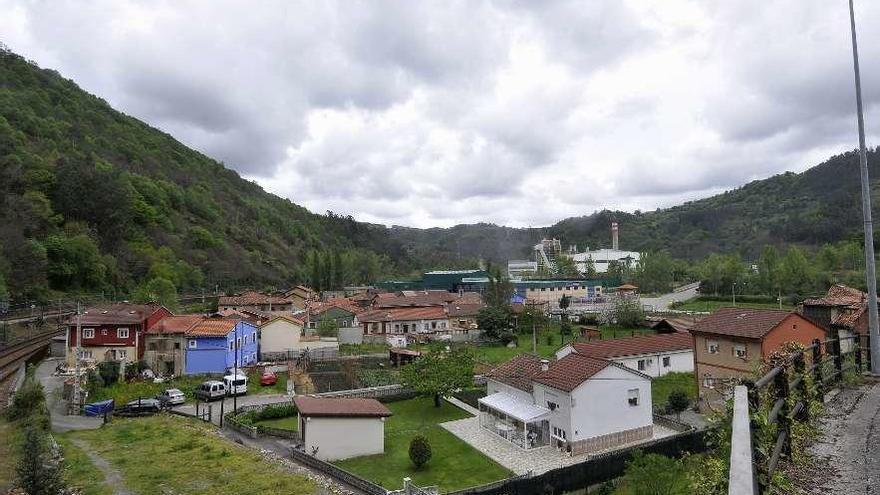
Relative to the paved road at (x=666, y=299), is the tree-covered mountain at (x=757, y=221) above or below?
above

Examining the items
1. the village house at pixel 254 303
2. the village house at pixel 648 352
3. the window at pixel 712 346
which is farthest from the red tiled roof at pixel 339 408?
the village house at pixel 254 303

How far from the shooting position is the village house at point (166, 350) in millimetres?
34062

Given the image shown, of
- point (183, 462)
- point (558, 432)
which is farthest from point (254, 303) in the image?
point (558, 432)

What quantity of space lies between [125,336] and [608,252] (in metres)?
108

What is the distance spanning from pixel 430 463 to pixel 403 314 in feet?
95.6

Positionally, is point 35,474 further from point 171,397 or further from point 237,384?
point 237,384

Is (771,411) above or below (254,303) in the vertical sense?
above

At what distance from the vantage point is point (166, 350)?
34.2 m

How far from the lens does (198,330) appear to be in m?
34.2

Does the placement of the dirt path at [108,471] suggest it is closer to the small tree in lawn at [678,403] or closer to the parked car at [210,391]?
the parked car at [210,391]

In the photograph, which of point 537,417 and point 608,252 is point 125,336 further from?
point 608,252

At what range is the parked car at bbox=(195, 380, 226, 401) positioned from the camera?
29.7 m

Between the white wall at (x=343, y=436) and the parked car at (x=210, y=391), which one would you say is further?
the parked car at (x=210, y=391)

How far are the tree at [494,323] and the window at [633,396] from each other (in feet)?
74.4
